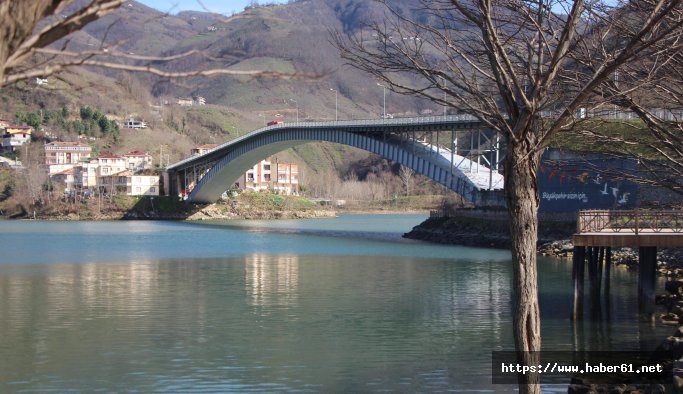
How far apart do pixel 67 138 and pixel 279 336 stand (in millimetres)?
116175

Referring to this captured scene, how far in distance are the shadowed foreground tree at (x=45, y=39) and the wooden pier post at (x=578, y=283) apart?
1909cm

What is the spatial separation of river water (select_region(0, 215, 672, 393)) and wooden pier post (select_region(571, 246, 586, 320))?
364 mm

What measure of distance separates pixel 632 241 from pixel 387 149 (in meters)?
44.1

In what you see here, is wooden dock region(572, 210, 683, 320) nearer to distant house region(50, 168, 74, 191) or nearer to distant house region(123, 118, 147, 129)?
distant house region(50, 168, 74, 191)

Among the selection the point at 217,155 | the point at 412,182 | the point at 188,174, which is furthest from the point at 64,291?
the point at 412,182

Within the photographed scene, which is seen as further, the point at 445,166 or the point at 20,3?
the point at 445,166

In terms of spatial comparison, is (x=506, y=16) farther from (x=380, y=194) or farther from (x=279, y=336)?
(x=380, y=194)

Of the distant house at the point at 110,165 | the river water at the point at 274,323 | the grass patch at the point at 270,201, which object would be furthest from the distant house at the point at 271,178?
the river water at the point at 274,323

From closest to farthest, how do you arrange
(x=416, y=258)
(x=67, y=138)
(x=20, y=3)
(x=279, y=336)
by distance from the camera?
(x=20, y=3), (x=279, y=336), (x=416, y=258), (x=67, y=138)

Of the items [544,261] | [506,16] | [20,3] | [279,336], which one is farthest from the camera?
[544,261]

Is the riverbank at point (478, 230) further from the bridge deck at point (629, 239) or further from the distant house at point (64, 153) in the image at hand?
the distant house at point (64, 153)

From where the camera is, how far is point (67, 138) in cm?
12862

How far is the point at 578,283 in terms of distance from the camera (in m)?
23.0

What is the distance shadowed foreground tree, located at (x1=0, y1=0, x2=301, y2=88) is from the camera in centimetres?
444
